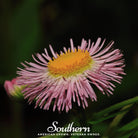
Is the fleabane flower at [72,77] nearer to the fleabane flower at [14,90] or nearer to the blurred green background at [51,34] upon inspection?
the fleabane flower at [14,90]

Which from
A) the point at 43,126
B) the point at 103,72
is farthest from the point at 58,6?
the point at 103,72

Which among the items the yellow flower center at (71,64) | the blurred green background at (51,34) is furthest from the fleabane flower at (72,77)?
the blurred green background at (51,34)

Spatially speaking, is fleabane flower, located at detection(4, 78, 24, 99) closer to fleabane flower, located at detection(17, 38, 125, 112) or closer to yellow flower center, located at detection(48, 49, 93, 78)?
fleabane flower, located at detection(17, 38, 125, 112)

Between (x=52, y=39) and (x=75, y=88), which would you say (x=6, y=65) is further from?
(x=75, y=88)

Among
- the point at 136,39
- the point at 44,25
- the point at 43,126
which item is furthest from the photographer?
the point at 44,25

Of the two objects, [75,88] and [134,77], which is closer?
[75,88]
